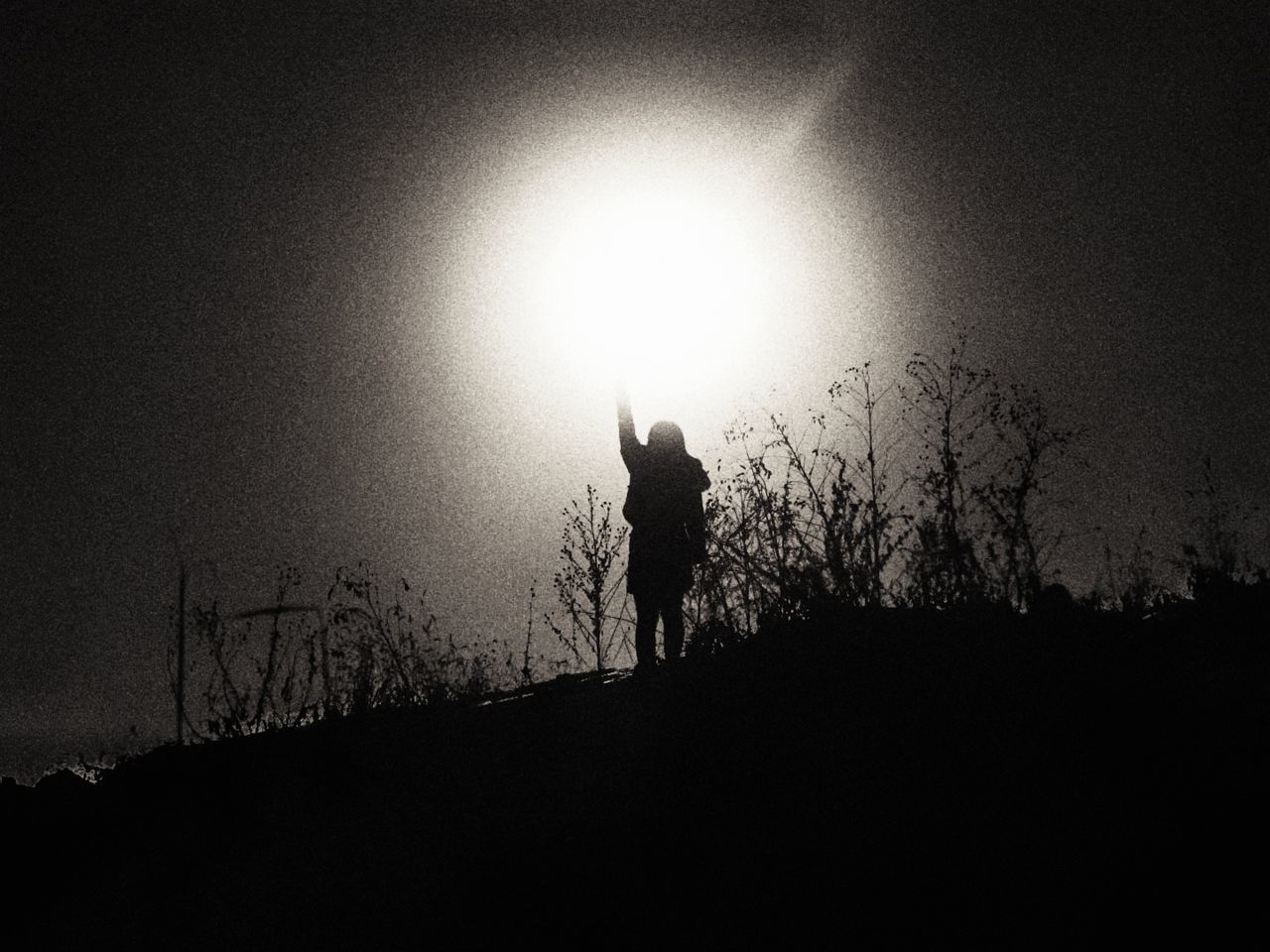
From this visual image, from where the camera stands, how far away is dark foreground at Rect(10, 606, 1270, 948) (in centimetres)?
368

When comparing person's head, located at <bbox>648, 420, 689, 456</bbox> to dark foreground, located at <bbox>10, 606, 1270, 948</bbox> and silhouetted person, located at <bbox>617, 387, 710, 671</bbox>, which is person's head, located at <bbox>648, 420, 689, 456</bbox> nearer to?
silhouetted person, located at <bbox>617, 387, 710, 671</bbox>

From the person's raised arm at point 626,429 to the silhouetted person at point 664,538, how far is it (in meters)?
0.20

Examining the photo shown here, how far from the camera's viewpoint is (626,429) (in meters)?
8.27

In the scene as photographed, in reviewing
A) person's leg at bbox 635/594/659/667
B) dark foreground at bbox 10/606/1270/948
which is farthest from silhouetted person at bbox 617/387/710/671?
dark foreground at bbox 10/606/1270/948

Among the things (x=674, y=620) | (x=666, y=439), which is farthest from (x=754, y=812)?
(x=666, y=439)

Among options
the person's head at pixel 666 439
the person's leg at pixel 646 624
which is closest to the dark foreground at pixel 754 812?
the person's leg at pixel 646 624

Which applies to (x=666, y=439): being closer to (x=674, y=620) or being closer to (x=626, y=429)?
(x=626, y=429)

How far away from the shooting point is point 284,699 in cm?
981

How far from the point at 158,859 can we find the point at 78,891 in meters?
0.56

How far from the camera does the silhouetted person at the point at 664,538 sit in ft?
25.6

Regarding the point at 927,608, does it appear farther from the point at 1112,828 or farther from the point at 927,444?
the point at 927,444

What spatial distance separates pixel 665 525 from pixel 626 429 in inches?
37.7

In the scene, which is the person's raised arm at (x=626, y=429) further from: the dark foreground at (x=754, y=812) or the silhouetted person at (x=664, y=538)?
the dark foreground at (x=754, y=812)

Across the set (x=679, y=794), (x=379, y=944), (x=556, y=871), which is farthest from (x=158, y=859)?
(x=679, y=794)
